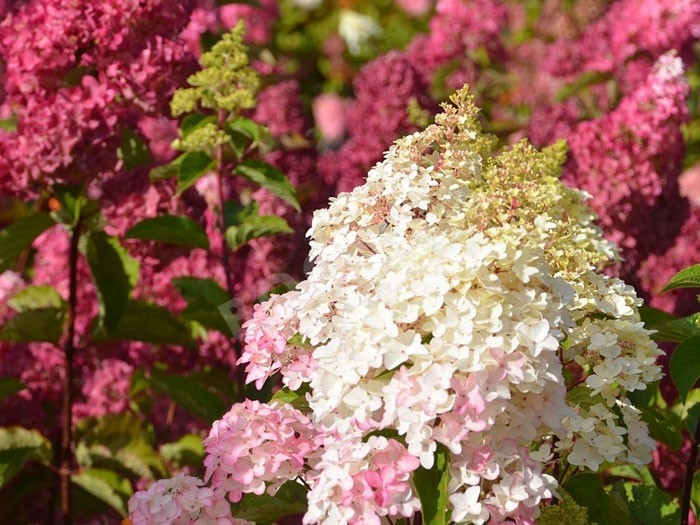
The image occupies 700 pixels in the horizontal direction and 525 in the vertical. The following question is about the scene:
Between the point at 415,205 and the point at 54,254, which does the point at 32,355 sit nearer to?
the point at 54,254

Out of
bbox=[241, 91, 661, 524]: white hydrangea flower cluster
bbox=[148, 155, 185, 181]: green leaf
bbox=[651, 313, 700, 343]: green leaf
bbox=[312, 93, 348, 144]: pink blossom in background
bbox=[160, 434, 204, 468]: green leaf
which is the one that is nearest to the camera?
bbox=[241, 91, 661, 524]: white hydrangea flower cluster

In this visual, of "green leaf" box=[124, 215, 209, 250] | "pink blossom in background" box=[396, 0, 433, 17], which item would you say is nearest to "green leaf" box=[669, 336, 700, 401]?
"green leaf" box=[124, 215, 209, 250]

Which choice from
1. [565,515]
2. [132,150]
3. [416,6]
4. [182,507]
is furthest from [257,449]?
[416,6]

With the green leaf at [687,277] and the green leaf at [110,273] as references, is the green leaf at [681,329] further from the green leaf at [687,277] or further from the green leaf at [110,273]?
the green leaf at [110,273]

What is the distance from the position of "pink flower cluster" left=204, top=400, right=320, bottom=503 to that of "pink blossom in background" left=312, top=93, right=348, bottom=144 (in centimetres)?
495

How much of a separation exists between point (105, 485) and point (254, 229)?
62 centimetres

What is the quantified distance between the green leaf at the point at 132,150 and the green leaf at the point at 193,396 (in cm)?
46

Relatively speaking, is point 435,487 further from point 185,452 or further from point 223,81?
point 185,452

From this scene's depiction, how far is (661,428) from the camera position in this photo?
158 centimetres

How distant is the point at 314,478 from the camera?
50.7 inches

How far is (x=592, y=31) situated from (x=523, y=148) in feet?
7.92

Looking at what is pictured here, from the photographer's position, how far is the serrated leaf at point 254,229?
2.13 m

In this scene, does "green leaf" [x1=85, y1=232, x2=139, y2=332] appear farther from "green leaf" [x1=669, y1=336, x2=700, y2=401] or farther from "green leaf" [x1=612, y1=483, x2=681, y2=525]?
"green leaf" [x1=669, y1=336, x2=700, y2=401]

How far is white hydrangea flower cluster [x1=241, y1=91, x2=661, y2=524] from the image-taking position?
1154 mm
